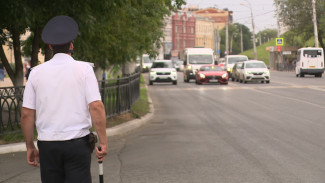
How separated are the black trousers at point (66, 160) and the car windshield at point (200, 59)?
4536cm

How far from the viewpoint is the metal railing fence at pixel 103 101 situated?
493 inches

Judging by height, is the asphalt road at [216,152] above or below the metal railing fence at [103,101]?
below

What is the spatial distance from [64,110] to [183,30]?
16250 cm

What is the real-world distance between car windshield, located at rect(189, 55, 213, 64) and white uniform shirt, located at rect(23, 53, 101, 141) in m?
45.3

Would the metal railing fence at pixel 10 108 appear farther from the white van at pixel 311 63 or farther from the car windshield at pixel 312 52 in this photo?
→ the car windshield at pixel 312 52

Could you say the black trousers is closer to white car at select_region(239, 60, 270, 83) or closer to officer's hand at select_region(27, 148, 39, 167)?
officer's hand at select_region(27, 148, 39, 167)

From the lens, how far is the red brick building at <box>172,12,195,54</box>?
162 metres

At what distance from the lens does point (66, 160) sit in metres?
4.57

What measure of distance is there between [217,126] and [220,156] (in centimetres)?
513

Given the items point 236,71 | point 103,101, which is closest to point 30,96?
point 103,101

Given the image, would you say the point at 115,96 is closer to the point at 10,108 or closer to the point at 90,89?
the point at 10,108

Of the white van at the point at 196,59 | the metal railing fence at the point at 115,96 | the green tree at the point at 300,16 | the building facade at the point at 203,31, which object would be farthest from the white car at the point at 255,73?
the building facade at the point at 203,31

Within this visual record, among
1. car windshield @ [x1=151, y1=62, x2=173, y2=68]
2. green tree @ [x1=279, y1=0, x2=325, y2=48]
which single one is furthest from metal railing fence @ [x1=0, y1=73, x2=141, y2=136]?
green tree @ [x1=279, y1=0, x2=325, y2=48]

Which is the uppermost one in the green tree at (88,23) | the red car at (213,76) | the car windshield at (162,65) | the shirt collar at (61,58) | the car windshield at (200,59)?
the green tree at (88,23)
